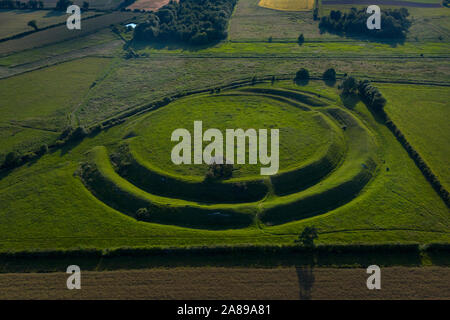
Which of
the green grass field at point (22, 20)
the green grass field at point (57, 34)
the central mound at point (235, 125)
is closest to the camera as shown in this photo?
the central mound at point (235, 125)

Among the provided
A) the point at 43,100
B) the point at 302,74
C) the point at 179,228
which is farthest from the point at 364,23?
the point at 43,100

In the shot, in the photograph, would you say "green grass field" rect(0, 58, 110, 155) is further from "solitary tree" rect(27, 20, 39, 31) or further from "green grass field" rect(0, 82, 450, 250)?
"solitary tree" rect(27, 20, 39, 31)

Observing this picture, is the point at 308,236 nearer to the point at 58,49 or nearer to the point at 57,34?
the point at 58,49

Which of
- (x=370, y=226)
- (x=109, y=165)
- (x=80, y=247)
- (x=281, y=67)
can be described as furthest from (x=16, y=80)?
(x=370, y=226)

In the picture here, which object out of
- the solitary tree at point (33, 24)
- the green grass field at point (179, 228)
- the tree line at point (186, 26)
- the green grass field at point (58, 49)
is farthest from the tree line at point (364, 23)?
the solitary tree at point (33, 24)

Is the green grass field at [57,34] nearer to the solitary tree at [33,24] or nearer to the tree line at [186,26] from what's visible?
the solitary tree at [33,24]

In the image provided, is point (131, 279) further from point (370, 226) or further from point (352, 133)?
point (352, 133)

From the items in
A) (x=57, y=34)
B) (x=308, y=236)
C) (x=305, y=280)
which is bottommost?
(x=305, y=280)

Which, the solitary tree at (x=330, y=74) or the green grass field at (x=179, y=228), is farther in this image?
the solitary tree at (x=330, y=74)
